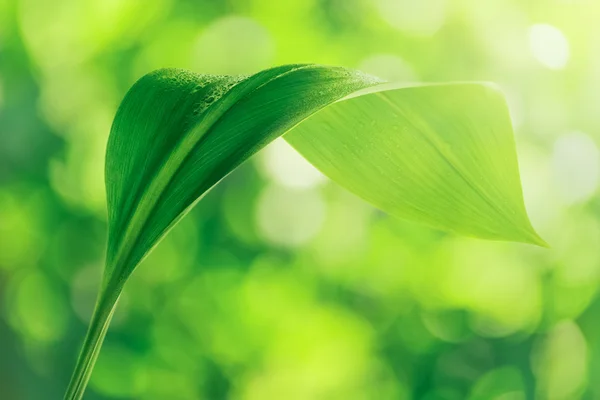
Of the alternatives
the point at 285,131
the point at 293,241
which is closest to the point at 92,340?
the point at 285,131

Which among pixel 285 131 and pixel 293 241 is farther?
pixel 293 241

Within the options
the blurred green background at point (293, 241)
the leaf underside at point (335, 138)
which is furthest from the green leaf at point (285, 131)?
the blurred green background at point (293, 241)

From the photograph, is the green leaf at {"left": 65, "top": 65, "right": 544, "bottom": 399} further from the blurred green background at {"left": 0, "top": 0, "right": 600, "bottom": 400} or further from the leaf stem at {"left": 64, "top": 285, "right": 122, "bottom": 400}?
the blurred green background at {"left": 0, "top": 0, "right": 600, "bottom": 400}

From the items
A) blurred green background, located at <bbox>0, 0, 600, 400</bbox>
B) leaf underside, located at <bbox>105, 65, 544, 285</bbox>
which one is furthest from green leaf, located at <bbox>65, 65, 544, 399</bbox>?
blurred green background, located at <bbox>0, 0, 600, 400</bbox>

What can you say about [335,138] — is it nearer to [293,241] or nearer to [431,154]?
[431,154]

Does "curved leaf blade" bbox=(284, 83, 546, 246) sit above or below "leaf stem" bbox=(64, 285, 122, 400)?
above

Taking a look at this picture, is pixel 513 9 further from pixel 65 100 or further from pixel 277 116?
pixel 277 116

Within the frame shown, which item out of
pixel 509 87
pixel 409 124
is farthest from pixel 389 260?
pixel 409 124

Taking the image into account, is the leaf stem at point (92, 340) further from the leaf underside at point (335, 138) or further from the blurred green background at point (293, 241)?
the blurred green background at point (293, 241)
